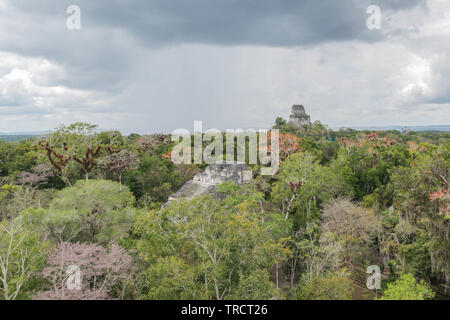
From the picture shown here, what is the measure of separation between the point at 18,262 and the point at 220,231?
7994 mm

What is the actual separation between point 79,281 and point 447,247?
17.2 metres

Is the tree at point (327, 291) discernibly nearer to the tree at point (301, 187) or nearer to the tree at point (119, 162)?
the tree at point (301, 187)

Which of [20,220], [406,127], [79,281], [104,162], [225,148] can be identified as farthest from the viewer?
[406,127]

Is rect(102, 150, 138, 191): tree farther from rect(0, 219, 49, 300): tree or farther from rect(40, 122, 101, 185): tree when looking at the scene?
rect(0, 219, 49, 300): tree

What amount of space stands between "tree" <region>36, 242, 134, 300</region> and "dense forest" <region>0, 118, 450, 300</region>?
73 mm

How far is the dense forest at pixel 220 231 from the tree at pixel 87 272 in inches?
2.9

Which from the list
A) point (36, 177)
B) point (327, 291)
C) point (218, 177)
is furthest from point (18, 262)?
point (218, 177)

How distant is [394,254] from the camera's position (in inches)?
678

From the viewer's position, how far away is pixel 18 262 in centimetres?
1067

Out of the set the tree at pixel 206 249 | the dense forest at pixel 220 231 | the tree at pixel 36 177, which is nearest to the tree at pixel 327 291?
the dense forest at pixel 220 231

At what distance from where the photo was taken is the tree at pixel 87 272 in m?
10.4
